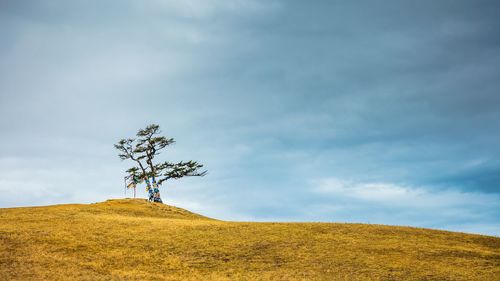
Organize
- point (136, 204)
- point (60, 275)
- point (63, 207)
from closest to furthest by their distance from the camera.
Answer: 1. point (60, 275)
2. point (63, 207)
3. point (136, 204)

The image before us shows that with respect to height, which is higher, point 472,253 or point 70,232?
point 70,232

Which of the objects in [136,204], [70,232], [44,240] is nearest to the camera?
[44,240]

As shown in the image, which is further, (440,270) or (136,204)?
(136,204)

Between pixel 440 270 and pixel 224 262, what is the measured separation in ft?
44.7

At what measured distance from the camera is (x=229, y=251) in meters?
31.8

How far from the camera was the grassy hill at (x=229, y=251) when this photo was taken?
27.3m

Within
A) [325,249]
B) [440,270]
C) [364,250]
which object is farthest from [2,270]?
[440,270]

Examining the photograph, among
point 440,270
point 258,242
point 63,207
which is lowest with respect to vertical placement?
point 440,270

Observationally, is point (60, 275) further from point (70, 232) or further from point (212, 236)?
point (212, 236)

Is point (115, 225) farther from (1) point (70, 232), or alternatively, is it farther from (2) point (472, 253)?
(2) point (472, 253)

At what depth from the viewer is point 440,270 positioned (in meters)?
29.2

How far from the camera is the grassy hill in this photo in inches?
1075

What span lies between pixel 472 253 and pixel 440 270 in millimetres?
6720

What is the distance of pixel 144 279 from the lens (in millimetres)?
25859
